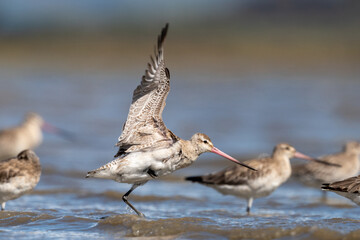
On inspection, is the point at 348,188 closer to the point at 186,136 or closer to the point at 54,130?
the point at 186,136

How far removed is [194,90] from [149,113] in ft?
63.1

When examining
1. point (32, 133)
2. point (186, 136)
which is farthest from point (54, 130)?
point (186, 136)

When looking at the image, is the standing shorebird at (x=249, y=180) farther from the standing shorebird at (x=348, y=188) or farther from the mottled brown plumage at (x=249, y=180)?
the standing shorebird at (x=348, y=188)

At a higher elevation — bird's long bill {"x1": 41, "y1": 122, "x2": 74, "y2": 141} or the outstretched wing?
bird's long bill {"x1": 41, "y1": 122, "x2": 74, "y2": 141}

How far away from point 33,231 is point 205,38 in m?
43.4

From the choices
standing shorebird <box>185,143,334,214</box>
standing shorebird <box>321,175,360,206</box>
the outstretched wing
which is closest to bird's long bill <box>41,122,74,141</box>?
standing shorebird <box>185,143,334,214</box>

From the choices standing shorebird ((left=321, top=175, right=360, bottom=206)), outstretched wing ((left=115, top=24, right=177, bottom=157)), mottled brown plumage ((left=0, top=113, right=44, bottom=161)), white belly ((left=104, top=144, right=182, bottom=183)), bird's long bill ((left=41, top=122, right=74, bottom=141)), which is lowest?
standing shorebird ((left=321, top=175, right=360, bottom=206))

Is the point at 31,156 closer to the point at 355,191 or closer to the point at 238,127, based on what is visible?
the point at 355,191

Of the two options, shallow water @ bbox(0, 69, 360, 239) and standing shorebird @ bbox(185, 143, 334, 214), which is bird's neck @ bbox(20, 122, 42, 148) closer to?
shallow water @ bbox(0, 69, 360, 239)

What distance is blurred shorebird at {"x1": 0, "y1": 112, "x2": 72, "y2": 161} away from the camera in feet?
44.9

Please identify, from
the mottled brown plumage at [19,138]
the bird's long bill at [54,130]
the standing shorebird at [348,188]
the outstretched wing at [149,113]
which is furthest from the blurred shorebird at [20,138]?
the standing shorebird at [348,188]

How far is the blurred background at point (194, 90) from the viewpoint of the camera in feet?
34.7

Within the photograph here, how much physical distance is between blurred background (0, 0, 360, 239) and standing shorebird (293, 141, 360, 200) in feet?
1.16

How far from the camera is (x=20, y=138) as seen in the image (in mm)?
14008
